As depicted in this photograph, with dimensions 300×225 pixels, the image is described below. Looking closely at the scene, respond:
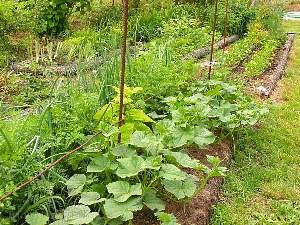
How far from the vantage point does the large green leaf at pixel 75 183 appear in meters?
2.58

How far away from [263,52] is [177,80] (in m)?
4.76

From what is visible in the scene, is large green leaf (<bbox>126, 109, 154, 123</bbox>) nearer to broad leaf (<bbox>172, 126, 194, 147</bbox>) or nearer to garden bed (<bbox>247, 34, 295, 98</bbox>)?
broad leaf (<bbox>172, 126, 194, 147</bbox>)

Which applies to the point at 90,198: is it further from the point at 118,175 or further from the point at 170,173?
the point at 170,173

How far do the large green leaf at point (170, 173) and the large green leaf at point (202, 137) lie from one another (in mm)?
601

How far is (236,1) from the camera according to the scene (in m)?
13.8

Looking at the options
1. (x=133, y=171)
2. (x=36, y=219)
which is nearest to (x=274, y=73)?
(x=133, y=171)

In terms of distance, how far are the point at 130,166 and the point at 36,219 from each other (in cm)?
61

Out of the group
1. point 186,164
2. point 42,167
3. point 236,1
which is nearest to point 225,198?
point 186,164

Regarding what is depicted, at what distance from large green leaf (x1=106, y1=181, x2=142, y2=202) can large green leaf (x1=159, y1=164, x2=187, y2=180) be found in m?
0.16

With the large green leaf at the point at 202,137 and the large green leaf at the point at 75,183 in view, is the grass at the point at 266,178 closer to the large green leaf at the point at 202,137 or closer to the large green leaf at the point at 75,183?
the large green leaf at the point at 202,137

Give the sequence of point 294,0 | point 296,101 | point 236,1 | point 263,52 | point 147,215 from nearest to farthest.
A: point 147,215 < point 296,101 < point 263,52 < point 236,1 < point 294,0

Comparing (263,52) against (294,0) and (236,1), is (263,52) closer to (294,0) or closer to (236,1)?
(236,1)

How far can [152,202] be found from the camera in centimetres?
267

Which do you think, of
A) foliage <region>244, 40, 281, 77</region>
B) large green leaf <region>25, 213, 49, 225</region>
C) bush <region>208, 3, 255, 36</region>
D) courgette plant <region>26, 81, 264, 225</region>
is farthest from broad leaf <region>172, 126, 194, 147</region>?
bush <region>208, 3, 255, 36</region>
